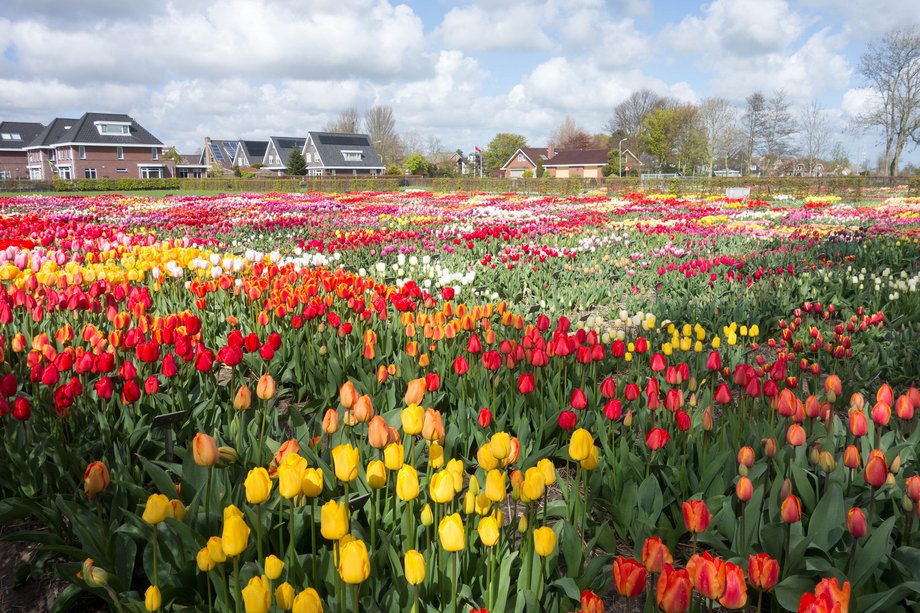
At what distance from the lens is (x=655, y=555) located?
1373 millimetres

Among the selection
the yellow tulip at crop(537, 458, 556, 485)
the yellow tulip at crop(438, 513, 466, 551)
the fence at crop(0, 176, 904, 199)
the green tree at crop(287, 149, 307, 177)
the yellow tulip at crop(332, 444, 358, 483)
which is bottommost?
the yellow tulip at crop(438, 513, 466, 551)

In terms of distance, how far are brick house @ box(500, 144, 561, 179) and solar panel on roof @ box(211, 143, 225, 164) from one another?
140 feet

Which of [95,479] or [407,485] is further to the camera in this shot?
[95,479]

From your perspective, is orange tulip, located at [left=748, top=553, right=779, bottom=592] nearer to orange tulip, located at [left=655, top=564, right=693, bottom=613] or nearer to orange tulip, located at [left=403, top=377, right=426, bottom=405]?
orange tulip, located at [left=655, top=564, right=693, bottom=613]

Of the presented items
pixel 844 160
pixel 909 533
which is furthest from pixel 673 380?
pixel 844 160

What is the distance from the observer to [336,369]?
3.43 m

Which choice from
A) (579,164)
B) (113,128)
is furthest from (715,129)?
(113,128)

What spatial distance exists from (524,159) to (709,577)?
285 feet

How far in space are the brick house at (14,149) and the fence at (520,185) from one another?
31.1 metres

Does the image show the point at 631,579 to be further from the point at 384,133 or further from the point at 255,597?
the point at 384,133

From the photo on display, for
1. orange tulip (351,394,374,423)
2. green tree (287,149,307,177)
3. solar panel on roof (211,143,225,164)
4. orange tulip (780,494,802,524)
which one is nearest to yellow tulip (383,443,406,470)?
orange tulip (351,394,374,423)

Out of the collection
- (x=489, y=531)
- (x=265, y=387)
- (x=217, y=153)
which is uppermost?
(x=217, y=153)

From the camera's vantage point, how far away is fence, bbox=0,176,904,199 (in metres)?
31.1

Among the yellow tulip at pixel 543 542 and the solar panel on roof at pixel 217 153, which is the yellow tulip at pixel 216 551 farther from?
the solar panel on roof at pixel 217 153
